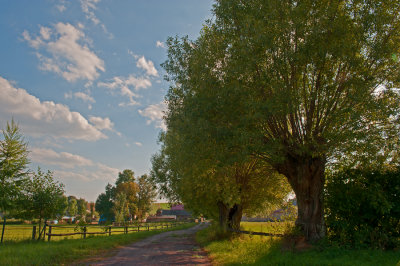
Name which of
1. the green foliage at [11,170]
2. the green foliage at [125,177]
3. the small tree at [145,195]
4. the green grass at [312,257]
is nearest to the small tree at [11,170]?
the green foliage at [11,170]

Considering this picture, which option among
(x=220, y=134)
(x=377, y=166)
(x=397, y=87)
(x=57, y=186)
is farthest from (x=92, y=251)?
(x=397, y=87)

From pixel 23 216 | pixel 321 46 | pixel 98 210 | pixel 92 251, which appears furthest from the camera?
pixel 98 210

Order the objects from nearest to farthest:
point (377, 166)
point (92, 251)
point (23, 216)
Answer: point (377, 166)
point (92, 251)
point (23, 216)

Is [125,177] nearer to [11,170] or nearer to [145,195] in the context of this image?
[145,195]

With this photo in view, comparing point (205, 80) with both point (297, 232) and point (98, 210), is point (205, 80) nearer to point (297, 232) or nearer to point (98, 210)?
point (297, 232)

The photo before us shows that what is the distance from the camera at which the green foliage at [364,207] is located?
11133 mm

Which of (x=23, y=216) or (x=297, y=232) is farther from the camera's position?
(x=23, y=216)

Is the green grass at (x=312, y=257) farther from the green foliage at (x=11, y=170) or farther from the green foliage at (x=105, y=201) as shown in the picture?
the green foliage at (x=105, y=201)

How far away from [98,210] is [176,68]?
10061 centimetres

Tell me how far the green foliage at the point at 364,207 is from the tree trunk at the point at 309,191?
422 mm

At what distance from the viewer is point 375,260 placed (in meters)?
9.39

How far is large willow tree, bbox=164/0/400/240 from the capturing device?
10883 millimetres

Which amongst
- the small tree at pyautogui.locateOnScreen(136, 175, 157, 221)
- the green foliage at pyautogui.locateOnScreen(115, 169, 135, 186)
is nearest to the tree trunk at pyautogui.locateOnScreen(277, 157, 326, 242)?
the small tree at pyautogui.locateOnScreen(136, 175, 157, 221)

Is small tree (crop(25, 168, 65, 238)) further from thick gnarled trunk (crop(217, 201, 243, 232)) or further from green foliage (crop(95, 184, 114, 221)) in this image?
green foliage (crop(95, 184, 114, 221))
